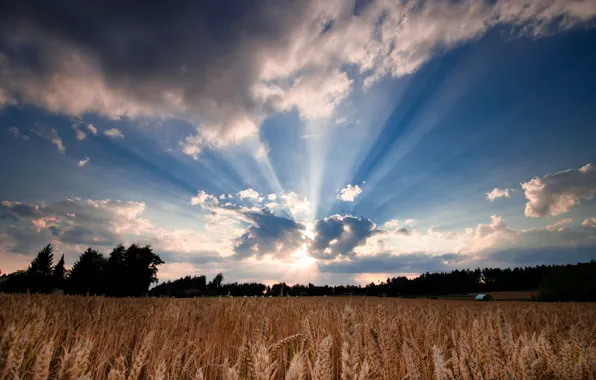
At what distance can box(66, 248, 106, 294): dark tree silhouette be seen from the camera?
2800 inches

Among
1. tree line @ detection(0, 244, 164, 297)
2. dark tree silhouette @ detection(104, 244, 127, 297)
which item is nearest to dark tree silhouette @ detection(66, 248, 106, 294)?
tree line @ detection(0, 244, 164, 297)

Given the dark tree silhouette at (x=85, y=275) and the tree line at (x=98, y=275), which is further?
the dark tree silhouette at (x=85, y=275)

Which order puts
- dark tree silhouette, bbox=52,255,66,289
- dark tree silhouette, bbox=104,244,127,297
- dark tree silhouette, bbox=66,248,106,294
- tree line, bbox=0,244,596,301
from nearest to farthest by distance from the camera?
tree line, bbox=0,244,596,301 < dark tree silhouette, bbox=104,244,127,297 < dark tree silhouette, bbox=66,248,106,294 < dark tree silhouette, bbox=52,255,66,289

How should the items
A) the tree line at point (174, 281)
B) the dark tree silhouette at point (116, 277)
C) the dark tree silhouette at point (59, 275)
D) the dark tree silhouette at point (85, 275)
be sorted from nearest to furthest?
the tree line at point (174, 281) → the dark tree silhouette at point (116, 277) → the dark tree silhouette at point (85, 275) → the dark tree silhouette at point (59, 275)

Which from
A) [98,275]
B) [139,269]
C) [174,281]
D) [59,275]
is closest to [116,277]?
[139,269]

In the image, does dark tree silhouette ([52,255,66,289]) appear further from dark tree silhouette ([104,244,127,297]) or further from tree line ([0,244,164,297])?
dark tree silhouette ([104,244,127,297])

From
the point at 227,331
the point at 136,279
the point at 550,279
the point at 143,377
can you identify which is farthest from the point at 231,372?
the point at 136,279

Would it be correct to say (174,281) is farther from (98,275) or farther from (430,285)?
(430,285)

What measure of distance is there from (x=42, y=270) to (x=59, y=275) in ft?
15.1

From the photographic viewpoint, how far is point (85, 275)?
2931 inches

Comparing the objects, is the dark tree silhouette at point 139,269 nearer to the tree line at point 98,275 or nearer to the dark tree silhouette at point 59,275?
the tree line at point 98,275

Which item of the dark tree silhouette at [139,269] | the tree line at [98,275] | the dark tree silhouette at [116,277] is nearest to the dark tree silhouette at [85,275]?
the tree line at [98,275]

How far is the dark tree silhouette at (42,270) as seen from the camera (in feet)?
248

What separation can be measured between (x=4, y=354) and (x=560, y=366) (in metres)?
3.44
